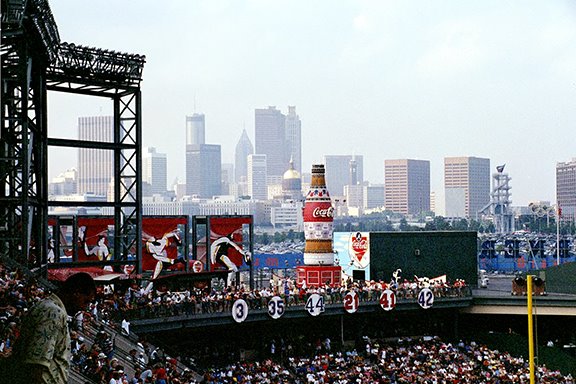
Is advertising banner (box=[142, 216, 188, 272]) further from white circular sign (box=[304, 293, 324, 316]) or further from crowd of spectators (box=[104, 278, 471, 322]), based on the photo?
white circular sign (box=[304, 293, 324, 316])

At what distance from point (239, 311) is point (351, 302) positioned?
6875 millimetres

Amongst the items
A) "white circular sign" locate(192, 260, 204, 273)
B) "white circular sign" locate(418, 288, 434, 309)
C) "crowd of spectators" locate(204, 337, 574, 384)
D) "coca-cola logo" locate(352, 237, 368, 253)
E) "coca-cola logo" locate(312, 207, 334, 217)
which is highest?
"coca-cola logo" locate(312, 207, 334, 217)

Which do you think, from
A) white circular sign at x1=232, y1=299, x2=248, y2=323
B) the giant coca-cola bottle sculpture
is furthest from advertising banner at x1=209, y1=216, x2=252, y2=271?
white circular sign at x1=232, y1=299, x2=248, y2=323

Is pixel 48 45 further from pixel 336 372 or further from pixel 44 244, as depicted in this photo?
pixel 336 372

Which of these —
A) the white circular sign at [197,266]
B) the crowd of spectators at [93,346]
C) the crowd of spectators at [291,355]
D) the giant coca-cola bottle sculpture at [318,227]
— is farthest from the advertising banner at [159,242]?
the crowd of spectators at [93,346]

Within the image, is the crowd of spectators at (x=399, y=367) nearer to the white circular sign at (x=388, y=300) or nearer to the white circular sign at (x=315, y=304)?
the white circular sign at (x=388, y=300)

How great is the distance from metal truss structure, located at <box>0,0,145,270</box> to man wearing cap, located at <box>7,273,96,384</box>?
88.5 ft

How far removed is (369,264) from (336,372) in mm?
15375

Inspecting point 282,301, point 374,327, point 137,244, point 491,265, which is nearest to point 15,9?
point 137,244

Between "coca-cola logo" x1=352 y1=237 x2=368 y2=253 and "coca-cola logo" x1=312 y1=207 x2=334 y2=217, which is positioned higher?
"coca-cola logo" x1=312 y1=207 x2=334 y2=217

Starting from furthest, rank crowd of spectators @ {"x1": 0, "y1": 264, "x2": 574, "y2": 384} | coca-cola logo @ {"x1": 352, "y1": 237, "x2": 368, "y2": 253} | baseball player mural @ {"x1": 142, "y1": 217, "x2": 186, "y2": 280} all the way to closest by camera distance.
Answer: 1. coca-cola logo @ {"x1": 352, "y1": 237, "x2": 368, "y2": 253}
2. baseball player mural @ {"x1": 142, "y1": 217, "x2": 186, "y2": 280}
3. crowd of spectators @ {"x1": 0, "y1": 264, "x2": 574, "y2": 384}

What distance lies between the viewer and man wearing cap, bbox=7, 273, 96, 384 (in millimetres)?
4797

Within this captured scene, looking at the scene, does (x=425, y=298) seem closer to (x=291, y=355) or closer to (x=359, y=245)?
(x=291, y=355)

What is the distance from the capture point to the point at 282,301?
43.4 meters
